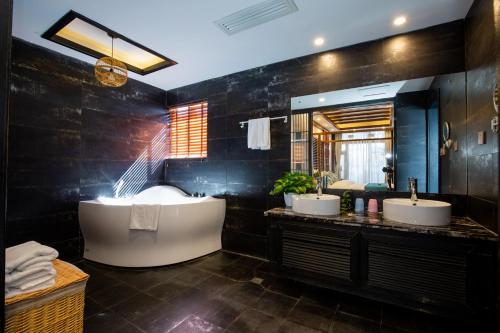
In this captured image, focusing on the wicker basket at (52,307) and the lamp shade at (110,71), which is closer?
the wicker basket at (52,307)

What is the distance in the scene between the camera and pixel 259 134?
9.74ft

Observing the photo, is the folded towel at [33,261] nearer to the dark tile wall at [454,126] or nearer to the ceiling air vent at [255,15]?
the ceiling air vent at [255,15]

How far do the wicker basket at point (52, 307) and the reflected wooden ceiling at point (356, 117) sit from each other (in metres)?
2.50

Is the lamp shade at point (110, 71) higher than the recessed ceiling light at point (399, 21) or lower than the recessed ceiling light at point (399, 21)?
lower

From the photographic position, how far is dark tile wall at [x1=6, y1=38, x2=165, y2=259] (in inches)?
97.0

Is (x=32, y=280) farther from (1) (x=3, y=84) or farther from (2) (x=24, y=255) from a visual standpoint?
(1) (x=3, y=84)

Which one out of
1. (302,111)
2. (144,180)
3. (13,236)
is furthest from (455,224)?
(13,236)

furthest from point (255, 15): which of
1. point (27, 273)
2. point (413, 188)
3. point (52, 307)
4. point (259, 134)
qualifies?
point (52, 307)

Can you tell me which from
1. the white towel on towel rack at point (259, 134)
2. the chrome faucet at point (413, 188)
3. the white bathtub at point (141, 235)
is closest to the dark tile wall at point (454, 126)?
the chrome faucet at point (413, 188)

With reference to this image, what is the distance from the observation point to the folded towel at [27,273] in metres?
1.12

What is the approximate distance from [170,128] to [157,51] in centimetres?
148

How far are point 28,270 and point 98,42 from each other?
2630 millimetres

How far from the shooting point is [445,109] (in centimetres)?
214

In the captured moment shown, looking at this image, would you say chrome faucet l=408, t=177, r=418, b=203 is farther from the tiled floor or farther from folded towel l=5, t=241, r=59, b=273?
folded towel l=5, t=241, r=59, b=273
